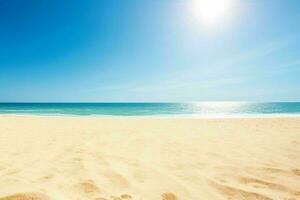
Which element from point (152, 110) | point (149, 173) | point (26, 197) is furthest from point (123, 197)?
point (152, 110)

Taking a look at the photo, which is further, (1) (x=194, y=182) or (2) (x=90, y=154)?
(2) (x=90, y=154)

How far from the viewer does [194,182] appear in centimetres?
304

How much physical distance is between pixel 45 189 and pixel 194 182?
6.69 ft

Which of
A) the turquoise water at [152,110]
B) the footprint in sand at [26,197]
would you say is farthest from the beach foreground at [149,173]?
the turquoise water at [152,110]

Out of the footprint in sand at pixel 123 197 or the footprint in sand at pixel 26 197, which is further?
the footprint in sand at pixel 123 197

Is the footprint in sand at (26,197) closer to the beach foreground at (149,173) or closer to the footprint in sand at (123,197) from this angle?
the beach foreground at (149,173)

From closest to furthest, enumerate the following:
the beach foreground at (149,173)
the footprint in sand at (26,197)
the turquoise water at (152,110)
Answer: the footprint in sand at (26,197), the beach foreground at (149,173), the turquoise water at (152,110)

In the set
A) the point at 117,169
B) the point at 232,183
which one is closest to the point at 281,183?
the point at 232,183

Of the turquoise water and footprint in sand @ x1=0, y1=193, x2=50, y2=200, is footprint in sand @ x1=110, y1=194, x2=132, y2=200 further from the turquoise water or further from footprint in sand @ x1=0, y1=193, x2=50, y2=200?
the turquoise water

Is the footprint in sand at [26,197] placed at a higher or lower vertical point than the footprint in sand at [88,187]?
higher

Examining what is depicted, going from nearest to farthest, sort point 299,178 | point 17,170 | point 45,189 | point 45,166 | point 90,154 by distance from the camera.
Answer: point 45,189
point 299,178
point 17,170
point 45,166
point 90,154

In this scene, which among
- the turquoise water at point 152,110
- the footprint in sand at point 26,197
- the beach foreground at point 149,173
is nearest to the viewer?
the footprint in sand at point 26,197

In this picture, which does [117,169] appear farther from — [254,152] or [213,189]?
[254,152]


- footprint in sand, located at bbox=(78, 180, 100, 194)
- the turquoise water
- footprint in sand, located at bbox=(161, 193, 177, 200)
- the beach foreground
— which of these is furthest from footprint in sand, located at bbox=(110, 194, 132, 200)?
the turquoise water
